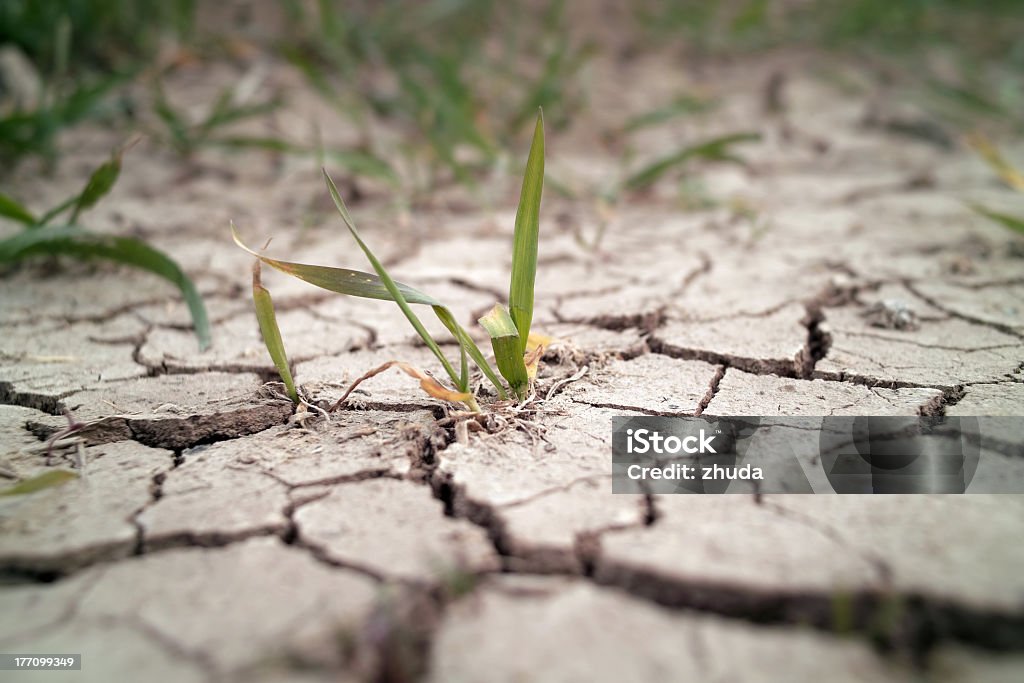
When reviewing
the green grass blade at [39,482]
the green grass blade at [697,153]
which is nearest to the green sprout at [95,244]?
the green grass blade at [39,482]

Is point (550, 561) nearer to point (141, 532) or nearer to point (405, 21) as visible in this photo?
point (141, 532)

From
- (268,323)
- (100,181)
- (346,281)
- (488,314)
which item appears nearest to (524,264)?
(488,314)

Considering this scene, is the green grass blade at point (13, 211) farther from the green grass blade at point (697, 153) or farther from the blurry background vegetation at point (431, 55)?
the green grass blade at point (697, 153)

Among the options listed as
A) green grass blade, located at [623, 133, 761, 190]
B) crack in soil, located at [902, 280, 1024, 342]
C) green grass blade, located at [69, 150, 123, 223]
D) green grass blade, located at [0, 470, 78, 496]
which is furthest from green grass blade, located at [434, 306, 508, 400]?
green grass blade, located at [623, 133, 761, 190]

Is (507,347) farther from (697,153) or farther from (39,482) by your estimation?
(697,153)

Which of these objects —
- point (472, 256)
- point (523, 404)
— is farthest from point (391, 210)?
point (523, 404)
